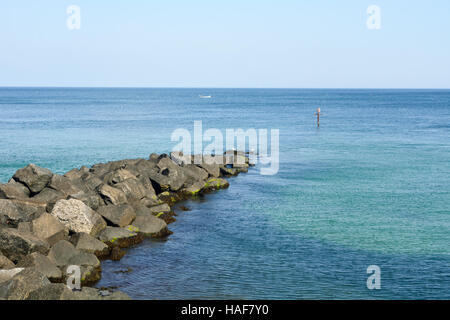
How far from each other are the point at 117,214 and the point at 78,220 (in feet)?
6.92

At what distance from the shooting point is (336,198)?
32.2 meters

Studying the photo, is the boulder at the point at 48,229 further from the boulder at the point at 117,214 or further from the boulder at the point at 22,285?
the boulder at the point at 22,285

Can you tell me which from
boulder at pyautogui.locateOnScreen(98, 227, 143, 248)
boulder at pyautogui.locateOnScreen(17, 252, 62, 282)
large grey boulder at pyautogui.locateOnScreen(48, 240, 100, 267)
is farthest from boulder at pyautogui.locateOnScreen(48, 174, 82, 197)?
boulder at pyautogui.locateOnScreen(17, 252, 62, 282)

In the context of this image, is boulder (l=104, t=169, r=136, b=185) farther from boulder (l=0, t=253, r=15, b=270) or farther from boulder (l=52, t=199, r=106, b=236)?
boulder (l=0, t=253, r=15, b=270)

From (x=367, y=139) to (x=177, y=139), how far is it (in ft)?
80.6

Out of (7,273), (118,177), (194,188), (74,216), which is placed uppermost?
(118,177)

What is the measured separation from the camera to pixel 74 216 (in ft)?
70.9

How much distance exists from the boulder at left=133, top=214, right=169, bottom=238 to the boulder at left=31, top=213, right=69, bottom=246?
414cm

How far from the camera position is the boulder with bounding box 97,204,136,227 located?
75.8ft

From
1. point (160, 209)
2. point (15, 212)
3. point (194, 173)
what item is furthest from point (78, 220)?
point (194, 173)

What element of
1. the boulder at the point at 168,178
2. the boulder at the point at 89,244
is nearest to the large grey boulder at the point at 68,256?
the boulder at the point at 89,244

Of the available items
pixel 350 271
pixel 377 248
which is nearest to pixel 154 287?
pixel 350 271

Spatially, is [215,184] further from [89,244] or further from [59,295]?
[59,295]
